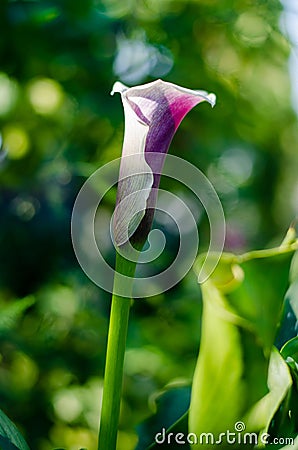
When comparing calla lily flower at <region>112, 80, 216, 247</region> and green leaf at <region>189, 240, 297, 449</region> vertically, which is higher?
calla lily flower at <region>112, 80, 216, 247</region>

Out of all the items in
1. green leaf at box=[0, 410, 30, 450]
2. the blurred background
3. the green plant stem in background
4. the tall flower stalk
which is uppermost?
the tall flower stalk

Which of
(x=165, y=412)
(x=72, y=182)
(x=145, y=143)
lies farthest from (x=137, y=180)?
(x=72, y=182)

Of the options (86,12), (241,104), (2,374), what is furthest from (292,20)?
(2,374)

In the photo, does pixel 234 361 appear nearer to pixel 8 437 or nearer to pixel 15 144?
pixel 8 437

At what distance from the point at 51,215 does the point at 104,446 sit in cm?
35

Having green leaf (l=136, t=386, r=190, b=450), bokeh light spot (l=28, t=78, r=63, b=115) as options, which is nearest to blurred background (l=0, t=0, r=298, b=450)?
bokeh light spot (l=28, t=78, r=63, b=115)

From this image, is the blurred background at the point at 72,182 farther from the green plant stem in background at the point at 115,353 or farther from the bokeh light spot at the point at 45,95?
the green plant stem in background at the point at 115,353

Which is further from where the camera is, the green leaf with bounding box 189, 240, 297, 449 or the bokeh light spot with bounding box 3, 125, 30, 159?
the bokeh light spot with bounding box 3, 125, 30, 159

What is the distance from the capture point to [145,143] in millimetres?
206

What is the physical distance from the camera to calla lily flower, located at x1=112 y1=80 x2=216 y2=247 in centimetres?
21

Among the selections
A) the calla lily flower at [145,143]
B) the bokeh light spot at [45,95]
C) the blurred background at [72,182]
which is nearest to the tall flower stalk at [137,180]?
the calla lily flower at [145,143]

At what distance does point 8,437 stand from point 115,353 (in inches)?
2.0

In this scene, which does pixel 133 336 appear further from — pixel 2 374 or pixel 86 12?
pixel 86 12

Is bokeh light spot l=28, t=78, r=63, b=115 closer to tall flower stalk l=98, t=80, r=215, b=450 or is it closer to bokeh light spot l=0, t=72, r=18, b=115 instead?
bokeh light spot l=0, t=72, r=18, b=115
